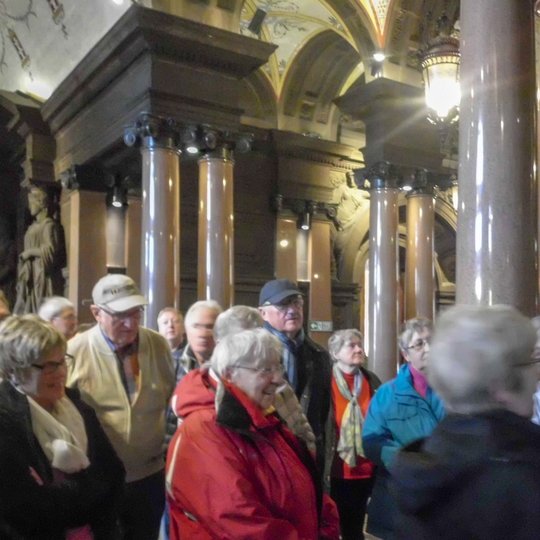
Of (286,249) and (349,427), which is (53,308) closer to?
(349,427)

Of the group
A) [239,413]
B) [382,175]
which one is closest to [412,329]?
[239,413]

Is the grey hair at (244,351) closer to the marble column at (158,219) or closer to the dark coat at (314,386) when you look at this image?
the dark coat at (314,386)

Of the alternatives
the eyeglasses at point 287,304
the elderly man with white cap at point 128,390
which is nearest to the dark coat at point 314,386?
the eyeglasses at point 287,304

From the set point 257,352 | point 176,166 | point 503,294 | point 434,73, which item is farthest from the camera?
point 176,166

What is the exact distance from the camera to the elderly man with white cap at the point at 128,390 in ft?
9.70

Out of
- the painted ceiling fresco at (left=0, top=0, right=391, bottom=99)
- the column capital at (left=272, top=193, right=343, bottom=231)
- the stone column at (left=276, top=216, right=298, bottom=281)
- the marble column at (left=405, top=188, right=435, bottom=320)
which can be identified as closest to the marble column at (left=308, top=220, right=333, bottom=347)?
the column capital at (left=272, top=193, right=343, bottom=231)

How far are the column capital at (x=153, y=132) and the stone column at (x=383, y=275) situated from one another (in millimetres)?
3275

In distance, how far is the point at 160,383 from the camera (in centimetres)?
315

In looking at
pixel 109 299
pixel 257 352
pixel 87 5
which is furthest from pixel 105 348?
pixel 87 5

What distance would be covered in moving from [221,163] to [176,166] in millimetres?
627

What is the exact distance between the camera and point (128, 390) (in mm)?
3035

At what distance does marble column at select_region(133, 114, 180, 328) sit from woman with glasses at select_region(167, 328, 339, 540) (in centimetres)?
541

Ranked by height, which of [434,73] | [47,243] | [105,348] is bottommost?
[105,348]

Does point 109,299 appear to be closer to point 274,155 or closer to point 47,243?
point 47,243
